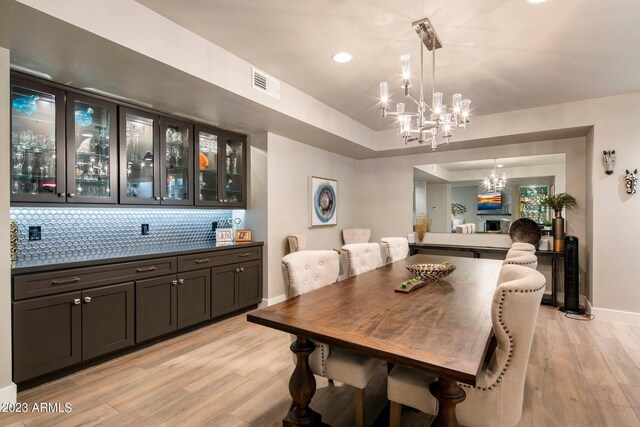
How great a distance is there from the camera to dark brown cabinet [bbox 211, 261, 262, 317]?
366 centimetres

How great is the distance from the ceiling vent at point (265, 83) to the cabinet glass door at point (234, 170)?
119 centimetres

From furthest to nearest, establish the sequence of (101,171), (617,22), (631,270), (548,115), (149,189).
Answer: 1. (548,115)
2. (631,270)
3. (149,189)
4. (101,171)
5. (617,22)

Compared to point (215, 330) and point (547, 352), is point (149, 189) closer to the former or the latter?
point (215, 330)

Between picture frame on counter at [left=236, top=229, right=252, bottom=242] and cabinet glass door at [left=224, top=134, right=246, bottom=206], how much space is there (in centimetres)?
38

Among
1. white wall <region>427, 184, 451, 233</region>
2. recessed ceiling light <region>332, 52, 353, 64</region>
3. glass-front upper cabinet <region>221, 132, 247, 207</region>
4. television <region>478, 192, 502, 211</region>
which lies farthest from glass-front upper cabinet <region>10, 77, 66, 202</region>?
television <region>478, 192, 502, 211</region>

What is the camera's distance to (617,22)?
7.75 feet

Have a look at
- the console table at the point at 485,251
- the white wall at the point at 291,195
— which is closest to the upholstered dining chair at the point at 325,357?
the white wall at the point at 291,195

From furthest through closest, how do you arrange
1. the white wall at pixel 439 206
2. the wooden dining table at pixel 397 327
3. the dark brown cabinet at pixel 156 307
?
the white wall at pixel 439 206 < the dark brown cabinet at pixel 156 307 < the wooden dining table at pixel 397 327

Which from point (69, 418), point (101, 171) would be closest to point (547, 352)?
point (69, 418)

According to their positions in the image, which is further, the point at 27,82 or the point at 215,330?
the point at 215,330

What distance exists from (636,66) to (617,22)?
1.09 meters

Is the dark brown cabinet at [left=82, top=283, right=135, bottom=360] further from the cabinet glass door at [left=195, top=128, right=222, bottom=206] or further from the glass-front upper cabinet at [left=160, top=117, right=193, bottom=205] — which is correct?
the cabinet glass door at [left=195, top=128, right=222, bottom=206]

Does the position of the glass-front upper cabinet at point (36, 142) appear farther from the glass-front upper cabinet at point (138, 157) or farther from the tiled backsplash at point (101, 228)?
the glass-front upper cabinet at point (138, 157)

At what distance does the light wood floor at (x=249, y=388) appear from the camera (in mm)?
2031
